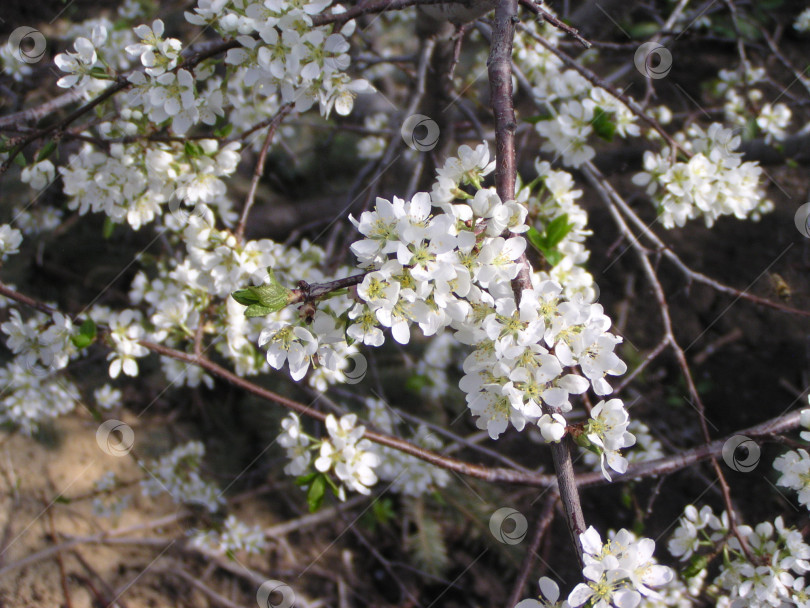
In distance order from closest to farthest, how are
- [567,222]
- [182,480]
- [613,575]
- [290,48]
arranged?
[613,575], [290,48], [567,222], [182,480]

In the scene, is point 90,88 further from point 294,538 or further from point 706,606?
point 706,606

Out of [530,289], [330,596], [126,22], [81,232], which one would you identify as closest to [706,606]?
[330,596]

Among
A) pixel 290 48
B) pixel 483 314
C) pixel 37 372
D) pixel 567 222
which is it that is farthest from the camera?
pixel 37 372

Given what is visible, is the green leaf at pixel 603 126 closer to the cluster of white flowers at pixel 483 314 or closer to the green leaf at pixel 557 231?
the green leaf at pixel 557 231

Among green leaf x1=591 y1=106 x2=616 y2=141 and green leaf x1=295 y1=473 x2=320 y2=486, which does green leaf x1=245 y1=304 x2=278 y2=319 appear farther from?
green leaf x1=591 y1=106 x2=616 y2=141

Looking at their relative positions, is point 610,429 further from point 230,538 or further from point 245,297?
point 230,538

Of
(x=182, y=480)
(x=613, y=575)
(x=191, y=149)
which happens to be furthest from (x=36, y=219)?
(x=613, y=575)
